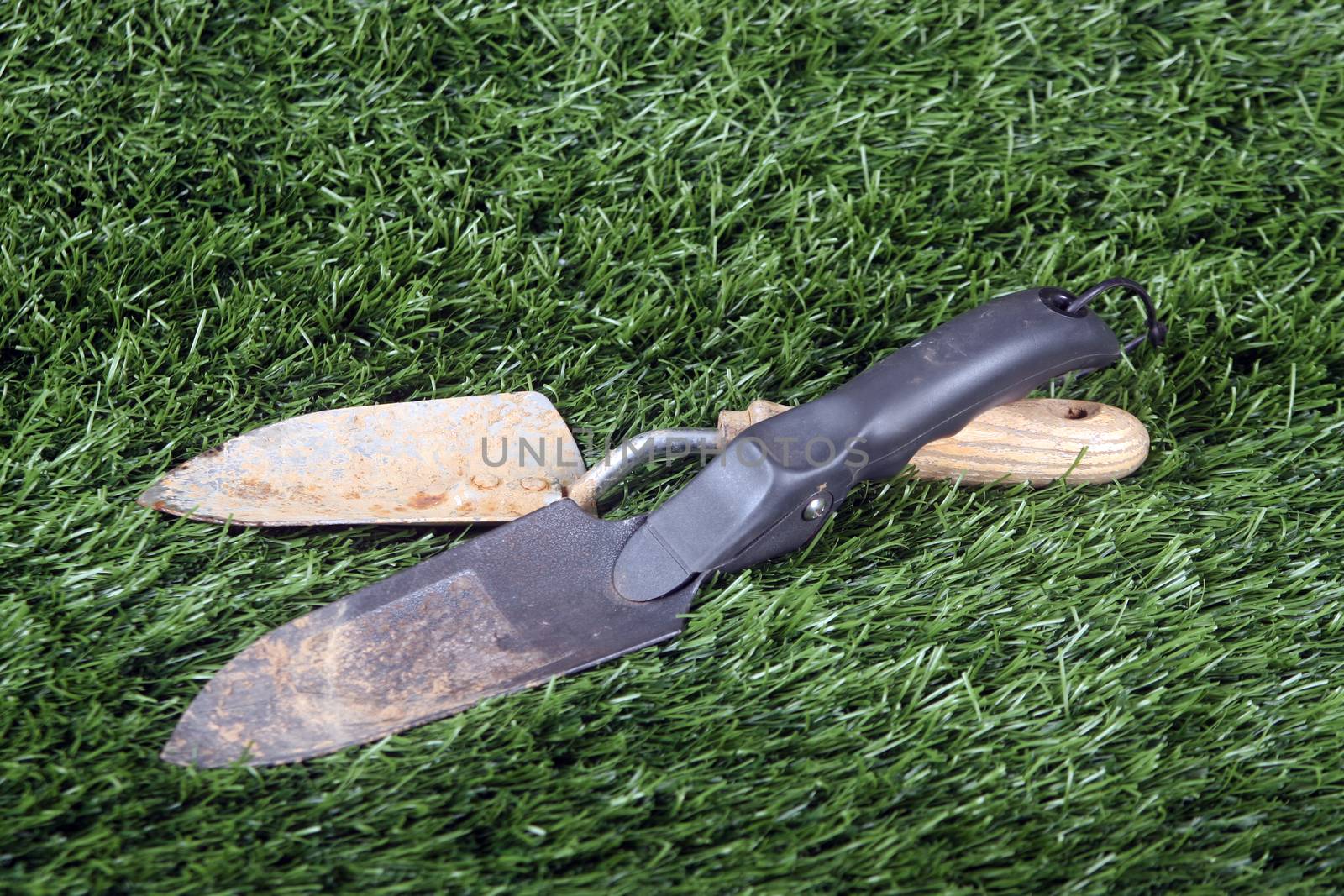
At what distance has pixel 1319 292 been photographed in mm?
2207

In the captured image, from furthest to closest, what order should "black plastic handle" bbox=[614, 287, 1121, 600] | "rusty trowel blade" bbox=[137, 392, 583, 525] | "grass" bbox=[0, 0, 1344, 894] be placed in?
"rusty trowel blade" bbox=[137, 392, 583, 525] → "black plastic handle" bbox=[614, 287, 1121, 600] → "grass" bbox=[0, 0, 1344, 894]

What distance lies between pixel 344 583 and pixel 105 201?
3.00 feet

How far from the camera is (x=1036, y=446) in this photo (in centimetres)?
183

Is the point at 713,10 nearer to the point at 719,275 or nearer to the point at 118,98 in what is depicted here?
the point at 719,275

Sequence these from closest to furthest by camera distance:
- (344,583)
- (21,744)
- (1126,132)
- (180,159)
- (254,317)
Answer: (21,744) → (344,583) → (254,317) → (180,159) → (1126,132)

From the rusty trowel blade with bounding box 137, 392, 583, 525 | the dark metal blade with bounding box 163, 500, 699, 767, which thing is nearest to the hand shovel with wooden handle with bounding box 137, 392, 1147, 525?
the rusty trowel blade with bounding box 137, 392, 583, 525

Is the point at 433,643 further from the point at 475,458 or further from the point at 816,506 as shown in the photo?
the point at 816,506

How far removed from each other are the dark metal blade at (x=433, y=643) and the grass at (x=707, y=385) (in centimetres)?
4

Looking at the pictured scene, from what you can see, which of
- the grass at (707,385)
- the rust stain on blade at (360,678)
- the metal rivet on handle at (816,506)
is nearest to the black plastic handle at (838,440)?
the metal rivet on handle at (816,506)

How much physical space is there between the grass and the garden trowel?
0.16ft

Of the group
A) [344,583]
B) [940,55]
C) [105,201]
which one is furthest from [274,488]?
[940,55]

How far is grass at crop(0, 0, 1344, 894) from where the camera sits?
1470 mm

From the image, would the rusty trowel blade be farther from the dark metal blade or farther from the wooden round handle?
the wooden round handle

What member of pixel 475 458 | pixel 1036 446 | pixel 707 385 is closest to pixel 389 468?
pixel 475 458
